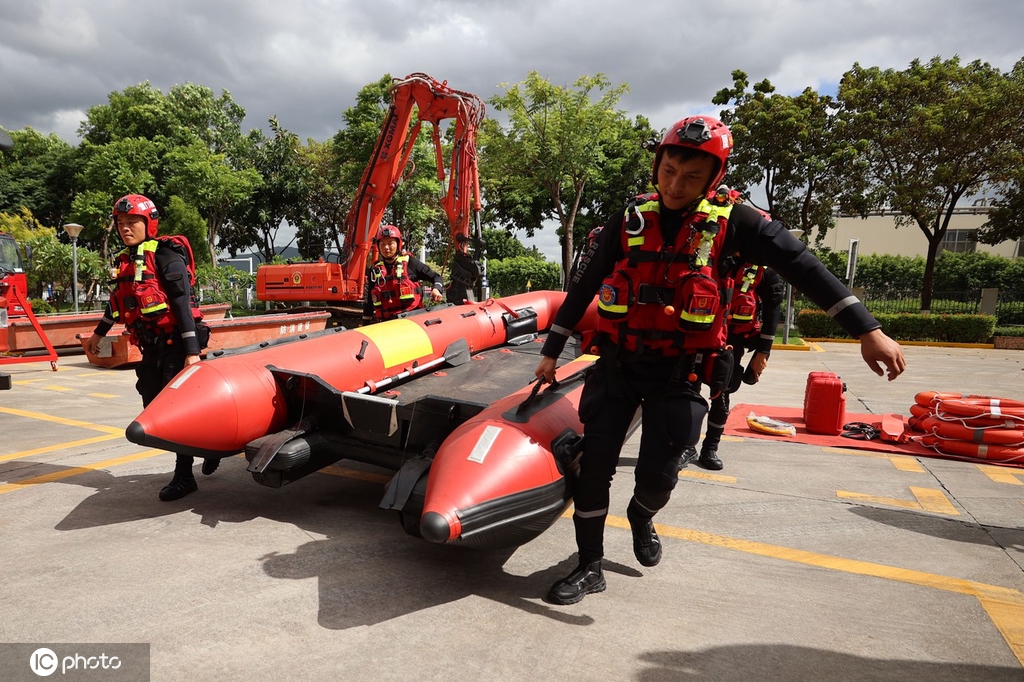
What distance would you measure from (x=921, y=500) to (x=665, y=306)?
2.88 metres

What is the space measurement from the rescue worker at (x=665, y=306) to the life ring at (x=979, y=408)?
3769 millimetres

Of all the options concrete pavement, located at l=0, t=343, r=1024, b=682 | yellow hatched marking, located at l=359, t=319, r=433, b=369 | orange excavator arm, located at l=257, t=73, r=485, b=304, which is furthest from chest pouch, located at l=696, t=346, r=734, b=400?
orange excavator arm, located at l=257, t=73, r=485, b=304

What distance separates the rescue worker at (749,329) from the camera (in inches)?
167

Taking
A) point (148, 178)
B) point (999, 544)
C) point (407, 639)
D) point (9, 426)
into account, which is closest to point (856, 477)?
point (999, 544)

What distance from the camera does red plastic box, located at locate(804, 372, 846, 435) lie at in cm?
564

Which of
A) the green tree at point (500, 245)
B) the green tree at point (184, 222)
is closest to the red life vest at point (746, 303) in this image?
the green tree at point (184, 222)

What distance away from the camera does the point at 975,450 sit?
4.88 metres

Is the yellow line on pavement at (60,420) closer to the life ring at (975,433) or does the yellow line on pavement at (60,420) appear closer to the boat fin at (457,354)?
the boat fin at (457,354)

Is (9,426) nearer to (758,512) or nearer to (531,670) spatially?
(531,670)

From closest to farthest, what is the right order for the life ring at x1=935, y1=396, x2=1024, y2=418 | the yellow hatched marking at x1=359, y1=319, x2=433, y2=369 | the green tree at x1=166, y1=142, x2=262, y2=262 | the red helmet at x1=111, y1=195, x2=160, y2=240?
the red helmet at x1=111, y1=195, x2=160, y2=240 < the yellow hatched marking at x1=359, y1=319, x2=433, y2=369 < the life ring at x1=935, y1=396, x2=1024, y2=418 < the green tree at x1=166, y1=142, x2=262, y2=262

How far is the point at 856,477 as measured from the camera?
14.4 feet

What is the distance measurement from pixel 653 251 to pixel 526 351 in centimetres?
317

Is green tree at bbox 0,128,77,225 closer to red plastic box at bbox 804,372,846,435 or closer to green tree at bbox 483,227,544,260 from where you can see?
green tree at bbox 483,227,544,260

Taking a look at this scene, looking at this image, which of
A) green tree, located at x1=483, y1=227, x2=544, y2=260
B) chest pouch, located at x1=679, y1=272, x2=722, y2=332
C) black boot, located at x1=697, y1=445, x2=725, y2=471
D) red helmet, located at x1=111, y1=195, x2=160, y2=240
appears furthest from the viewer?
green tree, located at x1=483, y1=227, x2=544, y2=260
